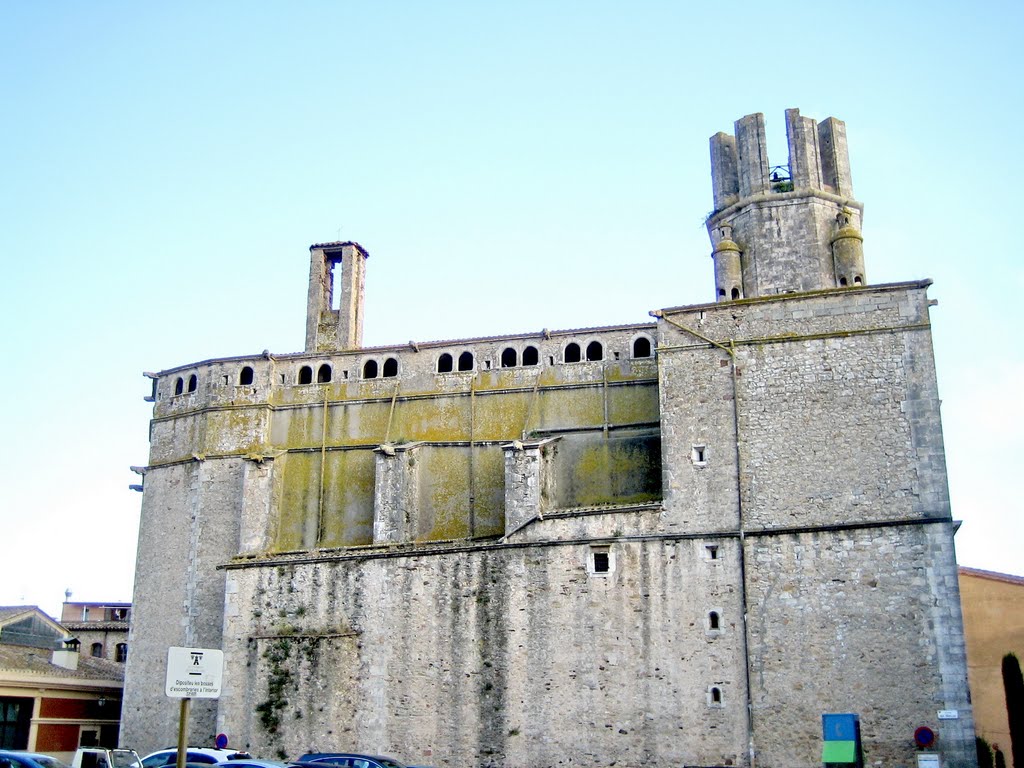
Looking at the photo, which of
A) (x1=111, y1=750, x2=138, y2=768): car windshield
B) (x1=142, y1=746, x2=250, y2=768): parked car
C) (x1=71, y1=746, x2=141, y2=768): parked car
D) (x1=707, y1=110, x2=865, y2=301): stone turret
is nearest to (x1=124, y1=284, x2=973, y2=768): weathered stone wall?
(x1=707, y1=110, x2=865, y2=301): stone turret

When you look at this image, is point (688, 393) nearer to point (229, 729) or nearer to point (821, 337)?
point (821, 337)

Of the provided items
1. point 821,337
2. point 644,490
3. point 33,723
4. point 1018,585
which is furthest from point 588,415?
point 33,723

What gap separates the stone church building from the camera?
3147cm

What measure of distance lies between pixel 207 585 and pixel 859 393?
23196mm

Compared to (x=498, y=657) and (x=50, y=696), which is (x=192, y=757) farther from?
(x=50, y=696)

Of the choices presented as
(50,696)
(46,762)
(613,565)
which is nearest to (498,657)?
(613,565)

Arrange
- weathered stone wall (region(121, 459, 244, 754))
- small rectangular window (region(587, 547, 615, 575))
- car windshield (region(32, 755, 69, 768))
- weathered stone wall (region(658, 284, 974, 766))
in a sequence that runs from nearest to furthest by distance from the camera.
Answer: car windshield (region(32, 755, 69, 768)) → weathered stone wall (region(658, 284, 974, 766)) → small rectangular window (region(587, 547, 615, 575)) → weathered stone wall (region(121, 459, 244, 754))

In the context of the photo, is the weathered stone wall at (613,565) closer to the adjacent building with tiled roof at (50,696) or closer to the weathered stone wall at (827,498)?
the weathered stone wall at (827,498)

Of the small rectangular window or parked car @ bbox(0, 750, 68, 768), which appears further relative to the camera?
the small rectangular window

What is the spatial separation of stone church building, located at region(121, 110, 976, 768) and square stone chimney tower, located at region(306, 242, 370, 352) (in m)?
1.82

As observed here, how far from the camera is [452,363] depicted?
41.9 metres

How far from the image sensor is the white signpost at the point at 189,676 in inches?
610

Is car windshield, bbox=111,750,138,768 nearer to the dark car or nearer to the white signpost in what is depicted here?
the dark car

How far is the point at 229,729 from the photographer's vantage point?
1423 inches
